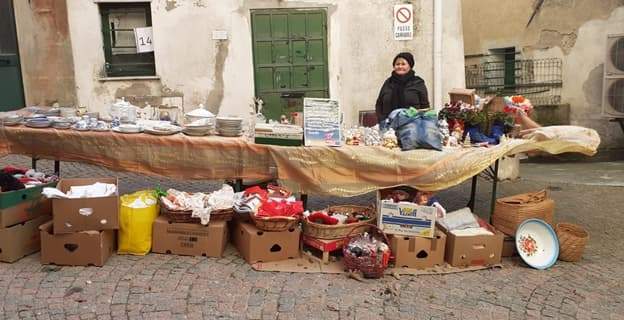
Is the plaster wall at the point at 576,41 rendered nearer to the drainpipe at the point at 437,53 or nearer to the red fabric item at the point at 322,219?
the drainpipe at the point at 437,53

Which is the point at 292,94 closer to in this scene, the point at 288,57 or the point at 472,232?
the point at 288,57

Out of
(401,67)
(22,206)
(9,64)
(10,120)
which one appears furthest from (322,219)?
(9,64)

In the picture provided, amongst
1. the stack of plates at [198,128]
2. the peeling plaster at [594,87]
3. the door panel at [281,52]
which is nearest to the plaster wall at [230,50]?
the door panel at [281,52]

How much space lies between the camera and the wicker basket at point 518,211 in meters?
4.47

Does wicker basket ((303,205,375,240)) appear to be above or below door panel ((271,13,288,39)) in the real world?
below

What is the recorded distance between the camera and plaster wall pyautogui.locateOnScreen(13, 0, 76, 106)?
8.60 m

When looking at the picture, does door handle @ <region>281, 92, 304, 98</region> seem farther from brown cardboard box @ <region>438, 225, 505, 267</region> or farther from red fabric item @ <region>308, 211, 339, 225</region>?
brown cardboard box @ <region>438, 225, 505, 267</region>

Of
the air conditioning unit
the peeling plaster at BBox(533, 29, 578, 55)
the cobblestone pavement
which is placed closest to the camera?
the cobblestone pavement

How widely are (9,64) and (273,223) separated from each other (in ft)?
22.7

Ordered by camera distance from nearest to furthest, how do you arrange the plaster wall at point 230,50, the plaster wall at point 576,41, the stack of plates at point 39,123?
the stack of plates at point 39,123
the plaster wall at point 230,50
the plaster wall at point 576,41

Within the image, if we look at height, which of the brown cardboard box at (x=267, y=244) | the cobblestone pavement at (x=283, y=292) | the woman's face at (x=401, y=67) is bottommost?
the cobblestone pavement at (x=283, y=292)

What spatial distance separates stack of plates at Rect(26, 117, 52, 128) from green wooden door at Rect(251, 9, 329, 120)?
14.4ft

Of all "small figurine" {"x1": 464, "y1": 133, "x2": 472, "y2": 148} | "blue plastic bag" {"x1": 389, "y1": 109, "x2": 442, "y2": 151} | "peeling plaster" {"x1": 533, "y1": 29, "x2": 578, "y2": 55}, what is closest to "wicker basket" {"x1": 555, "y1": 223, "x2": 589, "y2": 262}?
"small figurine" {"x1": 464, "y1": 133, "x2": 472, "y2": 148}

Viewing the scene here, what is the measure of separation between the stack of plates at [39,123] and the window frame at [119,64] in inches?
164
